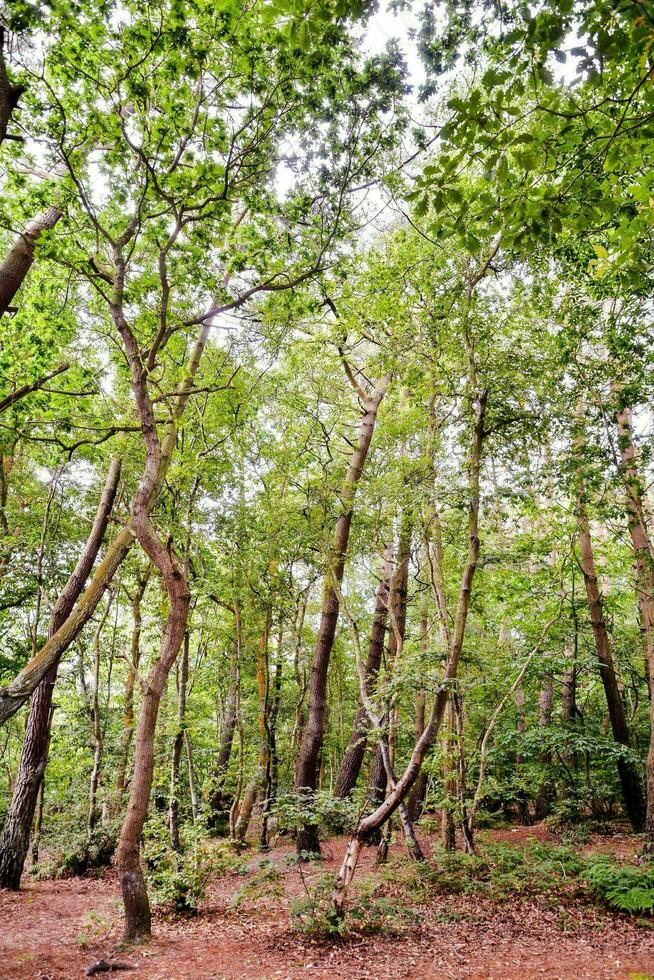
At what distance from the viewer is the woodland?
14.8 ft

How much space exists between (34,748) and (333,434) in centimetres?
922

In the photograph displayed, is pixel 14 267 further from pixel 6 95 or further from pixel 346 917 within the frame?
pixel 346 917

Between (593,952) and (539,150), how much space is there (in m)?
7.72

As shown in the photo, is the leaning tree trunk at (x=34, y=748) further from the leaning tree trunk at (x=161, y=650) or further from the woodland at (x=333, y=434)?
the leaning tree trunk at (x=161, y=650)

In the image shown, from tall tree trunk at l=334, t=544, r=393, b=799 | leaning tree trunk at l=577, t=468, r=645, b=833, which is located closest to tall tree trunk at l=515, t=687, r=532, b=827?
leaning tree trunk at l=577, t=468, r=645, b=833

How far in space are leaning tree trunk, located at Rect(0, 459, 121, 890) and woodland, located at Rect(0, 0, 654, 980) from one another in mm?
75

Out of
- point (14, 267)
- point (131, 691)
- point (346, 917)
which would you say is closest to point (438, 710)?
point (346, 917)

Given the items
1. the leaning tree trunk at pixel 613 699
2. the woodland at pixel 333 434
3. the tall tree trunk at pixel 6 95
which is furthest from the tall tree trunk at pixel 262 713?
the tall tree trunk at pixel 6 95

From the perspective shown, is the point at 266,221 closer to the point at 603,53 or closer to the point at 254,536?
the point at 603,53

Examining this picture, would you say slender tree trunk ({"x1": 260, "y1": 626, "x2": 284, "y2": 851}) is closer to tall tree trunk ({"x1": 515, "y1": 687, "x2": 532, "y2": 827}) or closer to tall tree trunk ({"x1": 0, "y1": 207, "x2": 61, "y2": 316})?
tall tree trunk ({"x1": 515, "y1": 687, "x2": 532, "y2": 827})

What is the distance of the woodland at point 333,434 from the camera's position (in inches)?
177

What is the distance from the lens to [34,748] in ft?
31.4

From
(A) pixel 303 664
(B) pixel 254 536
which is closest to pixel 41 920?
(B) pixel 254 536

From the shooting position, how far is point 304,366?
11.2 meters
